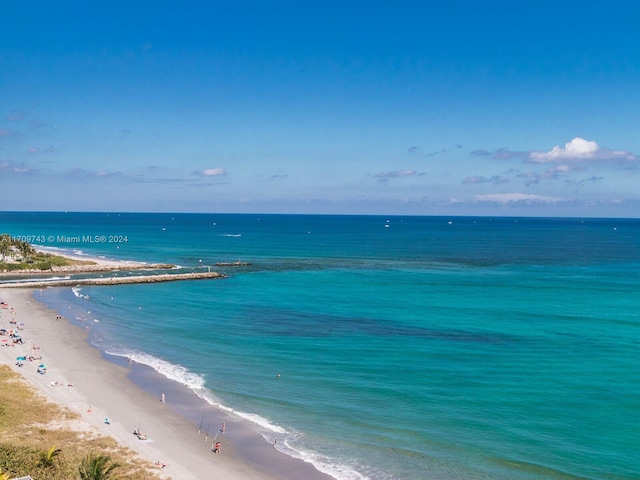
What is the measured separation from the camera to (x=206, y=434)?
37.5 metres

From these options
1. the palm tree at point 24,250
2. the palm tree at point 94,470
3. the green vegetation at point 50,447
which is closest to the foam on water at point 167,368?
the green vegetation at point 50,447

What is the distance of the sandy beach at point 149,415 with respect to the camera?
33.0 metres

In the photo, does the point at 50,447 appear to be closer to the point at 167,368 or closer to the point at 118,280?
the point at 167,368

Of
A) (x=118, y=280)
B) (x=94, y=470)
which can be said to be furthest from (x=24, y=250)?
(x=94, y=470)

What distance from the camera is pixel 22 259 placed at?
4941 inches

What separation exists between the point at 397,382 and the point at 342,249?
140 m

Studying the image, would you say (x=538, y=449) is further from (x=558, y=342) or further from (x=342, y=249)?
(x=342, y=249)

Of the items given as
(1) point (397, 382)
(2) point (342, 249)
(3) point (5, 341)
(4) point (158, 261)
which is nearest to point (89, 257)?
(4) point (158, 261)

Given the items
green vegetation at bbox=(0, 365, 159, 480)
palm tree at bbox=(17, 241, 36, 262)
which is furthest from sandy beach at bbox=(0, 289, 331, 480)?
palm tree at bbox=(17, 241, 36, 262)

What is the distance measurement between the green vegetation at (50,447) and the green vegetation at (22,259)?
3308 inches

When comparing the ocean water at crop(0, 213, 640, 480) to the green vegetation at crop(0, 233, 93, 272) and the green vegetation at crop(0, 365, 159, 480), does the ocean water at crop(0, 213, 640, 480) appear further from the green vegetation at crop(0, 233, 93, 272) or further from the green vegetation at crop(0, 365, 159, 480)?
the green vegetation at crop(0, 233, 93, 272)

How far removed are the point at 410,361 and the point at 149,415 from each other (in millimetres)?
24849

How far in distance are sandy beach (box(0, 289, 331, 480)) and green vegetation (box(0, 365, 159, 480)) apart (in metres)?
1.19

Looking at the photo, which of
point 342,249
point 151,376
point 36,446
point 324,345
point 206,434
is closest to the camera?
point 36,446
